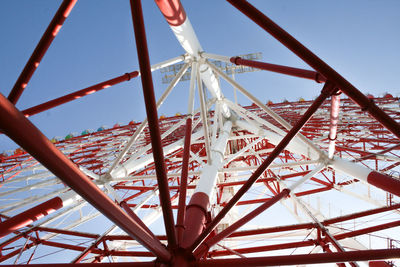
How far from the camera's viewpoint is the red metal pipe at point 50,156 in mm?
1535

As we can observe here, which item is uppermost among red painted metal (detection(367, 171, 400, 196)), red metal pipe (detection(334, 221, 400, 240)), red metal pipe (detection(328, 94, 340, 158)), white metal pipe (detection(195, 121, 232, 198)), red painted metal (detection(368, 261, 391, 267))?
red metal pipe (detection(328, 94, 340, 158))

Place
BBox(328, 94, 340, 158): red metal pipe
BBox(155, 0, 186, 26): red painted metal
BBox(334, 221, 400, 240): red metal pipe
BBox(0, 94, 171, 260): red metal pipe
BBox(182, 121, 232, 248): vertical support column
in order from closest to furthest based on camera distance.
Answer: BBox(0, 94, 171, 260): red metal pipe
BBox(182, 121, 232, 248): vertical support column
BBox(328, 94, 340, 158): red metal pipe
BBox(155, 0, 186, 26): red painted metal
BBox(334, 221, 400, 240): red metal pipe

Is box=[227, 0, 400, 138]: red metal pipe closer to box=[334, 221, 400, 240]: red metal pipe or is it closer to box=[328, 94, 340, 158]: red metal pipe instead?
box=[328, 94, 340, 158]: red metal pipe

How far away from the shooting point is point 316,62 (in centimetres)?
364

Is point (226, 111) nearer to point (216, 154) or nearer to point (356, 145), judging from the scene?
point (216, 154)

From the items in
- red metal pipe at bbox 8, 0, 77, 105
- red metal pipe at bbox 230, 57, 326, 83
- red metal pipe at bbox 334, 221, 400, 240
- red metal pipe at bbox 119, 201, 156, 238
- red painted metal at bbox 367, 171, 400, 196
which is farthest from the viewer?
red metal pipe at bbox 334, 221, 400, 240

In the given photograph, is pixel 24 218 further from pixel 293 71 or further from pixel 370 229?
pixel 370 229

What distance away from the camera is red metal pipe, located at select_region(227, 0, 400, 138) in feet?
11.6

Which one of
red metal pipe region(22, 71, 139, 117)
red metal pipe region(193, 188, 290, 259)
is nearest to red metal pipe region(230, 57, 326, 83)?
red metal pipe region(193, 188, 290, 259)

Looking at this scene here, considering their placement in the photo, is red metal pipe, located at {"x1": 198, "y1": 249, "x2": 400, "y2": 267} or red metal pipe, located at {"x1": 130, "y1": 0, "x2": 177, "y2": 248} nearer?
red metal pipe, located at {"x1": 130, "y1": 0, "x2": 177, "y2": 248}

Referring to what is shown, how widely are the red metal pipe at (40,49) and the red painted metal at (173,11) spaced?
164cm

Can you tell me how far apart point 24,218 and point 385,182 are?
604 cm

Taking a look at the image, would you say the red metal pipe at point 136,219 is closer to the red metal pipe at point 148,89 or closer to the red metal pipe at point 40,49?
the red metal pipe at point 148,89

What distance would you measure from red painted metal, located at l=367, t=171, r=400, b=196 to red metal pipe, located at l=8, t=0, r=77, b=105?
640cm
